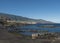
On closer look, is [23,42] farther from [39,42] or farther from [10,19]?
[10,19]

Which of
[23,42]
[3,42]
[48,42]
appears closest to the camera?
[3,42]

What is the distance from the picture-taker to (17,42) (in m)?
7.21

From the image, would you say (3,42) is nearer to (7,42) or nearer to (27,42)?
(7,42)

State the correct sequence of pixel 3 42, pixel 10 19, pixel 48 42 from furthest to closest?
pixel 10 19 < pixel 48 42 < pixel 3 42

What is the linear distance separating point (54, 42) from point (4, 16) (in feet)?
143

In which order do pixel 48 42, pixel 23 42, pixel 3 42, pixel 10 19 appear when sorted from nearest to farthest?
pixel 3 42, pixel 23 42, pixel 48 42, pixel 10 19

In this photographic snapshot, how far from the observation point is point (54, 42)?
7.69 m

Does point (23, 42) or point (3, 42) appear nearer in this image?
point (3, 42)

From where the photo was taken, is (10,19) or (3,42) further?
(10,19)

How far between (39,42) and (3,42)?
156 centimetres

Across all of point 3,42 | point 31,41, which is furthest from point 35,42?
point 3,42

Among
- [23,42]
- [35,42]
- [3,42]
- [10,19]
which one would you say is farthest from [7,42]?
[10,19]

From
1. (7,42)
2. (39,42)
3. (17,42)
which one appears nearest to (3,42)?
(7,42)

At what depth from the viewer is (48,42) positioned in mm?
7855
